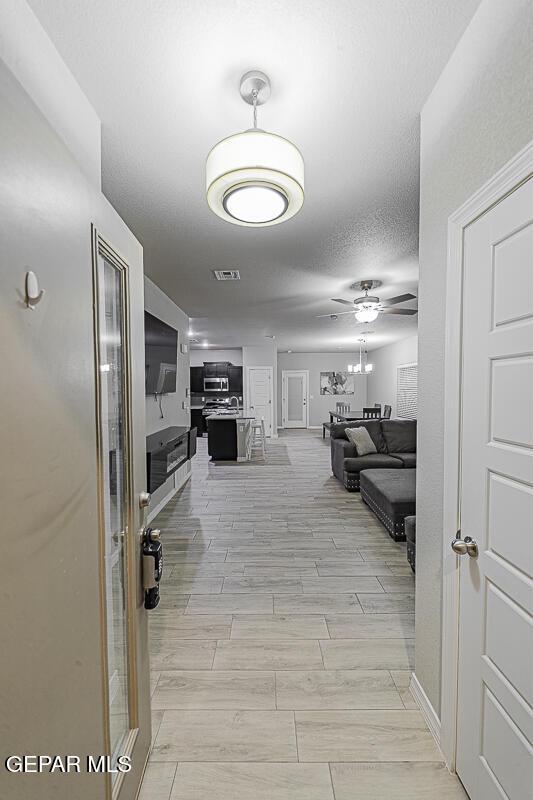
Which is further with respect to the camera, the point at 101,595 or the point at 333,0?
the point at 333,0

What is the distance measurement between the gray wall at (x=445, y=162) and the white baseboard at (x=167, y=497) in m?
3.09

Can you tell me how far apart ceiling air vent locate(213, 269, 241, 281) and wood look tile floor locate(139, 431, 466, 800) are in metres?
2.67

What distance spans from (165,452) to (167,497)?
4.24 ft

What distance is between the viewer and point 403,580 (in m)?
2.90

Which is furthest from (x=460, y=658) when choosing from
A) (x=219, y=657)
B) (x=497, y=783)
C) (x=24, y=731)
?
(x=24, y=731)

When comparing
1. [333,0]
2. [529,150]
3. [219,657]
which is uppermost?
[333,0]

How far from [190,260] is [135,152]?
169 centimetres

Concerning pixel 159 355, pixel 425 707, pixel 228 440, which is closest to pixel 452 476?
pixel 425 707

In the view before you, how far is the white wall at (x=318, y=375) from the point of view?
13.0 metres

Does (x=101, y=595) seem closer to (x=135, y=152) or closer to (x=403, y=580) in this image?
(x=135, y=152)

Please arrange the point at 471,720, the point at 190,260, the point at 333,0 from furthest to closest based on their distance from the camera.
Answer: the point at 190,260 → the point at 471,720 → the point at 333,0

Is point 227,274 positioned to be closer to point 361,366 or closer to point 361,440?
point 361,440

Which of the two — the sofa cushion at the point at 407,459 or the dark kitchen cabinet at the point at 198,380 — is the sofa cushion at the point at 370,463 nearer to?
the sofa cushion at the point at 407,459

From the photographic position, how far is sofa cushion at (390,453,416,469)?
532 centimetres
